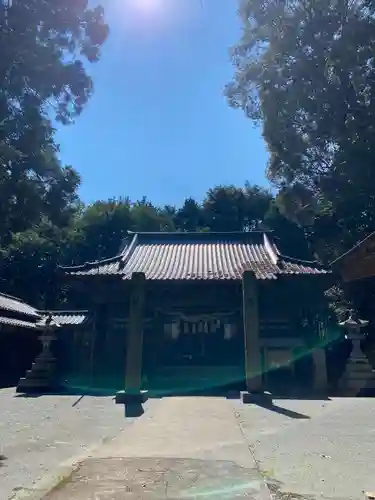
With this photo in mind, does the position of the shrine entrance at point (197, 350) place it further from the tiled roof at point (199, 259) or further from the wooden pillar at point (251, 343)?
the wooden pillar at point (251, 343)

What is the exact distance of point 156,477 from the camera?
371cm

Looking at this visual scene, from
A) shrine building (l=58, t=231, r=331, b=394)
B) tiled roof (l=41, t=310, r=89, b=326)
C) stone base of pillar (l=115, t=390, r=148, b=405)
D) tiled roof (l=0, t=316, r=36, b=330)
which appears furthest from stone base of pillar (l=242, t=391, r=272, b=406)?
tiled roof (l=41, t=310, r=89, b=326)

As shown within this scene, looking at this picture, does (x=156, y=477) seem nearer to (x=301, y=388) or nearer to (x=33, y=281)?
(x=301, y=388)

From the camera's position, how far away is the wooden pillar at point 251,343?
1005 centimetres

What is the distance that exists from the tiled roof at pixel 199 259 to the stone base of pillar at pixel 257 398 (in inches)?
156

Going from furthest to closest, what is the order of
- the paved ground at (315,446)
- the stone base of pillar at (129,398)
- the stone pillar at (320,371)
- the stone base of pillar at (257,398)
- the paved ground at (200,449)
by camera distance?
1. the stone pillar at (320,371)
2. the stone base of pillar at (129,398)
3. the stone base of pillar at (257,398)
4. the paved ground at (315,446)
5. the paved ground at (200,449)

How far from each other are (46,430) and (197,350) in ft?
27.0

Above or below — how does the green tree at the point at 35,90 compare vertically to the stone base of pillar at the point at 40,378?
above

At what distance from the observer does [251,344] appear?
1088 centimetres

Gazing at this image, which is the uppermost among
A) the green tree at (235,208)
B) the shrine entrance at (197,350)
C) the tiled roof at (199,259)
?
the green tree at (235,208)

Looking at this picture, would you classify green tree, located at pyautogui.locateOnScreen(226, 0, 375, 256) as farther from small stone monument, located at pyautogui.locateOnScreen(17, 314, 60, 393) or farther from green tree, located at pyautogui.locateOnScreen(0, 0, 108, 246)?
small stone monument, located at pyautogui.locateOnScreen(17, 314, 60, 393)

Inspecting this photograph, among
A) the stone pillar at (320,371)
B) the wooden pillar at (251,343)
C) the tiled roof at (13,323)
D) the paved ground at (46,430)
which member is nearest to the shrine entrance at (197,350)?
the stone pillar at (320,371)

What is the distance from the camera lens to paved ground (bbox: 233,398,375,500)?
365 centimetres

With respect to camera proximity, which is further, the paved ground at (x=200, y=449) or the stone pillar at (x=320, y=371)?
the stone pillar at (x=320, y=371)
